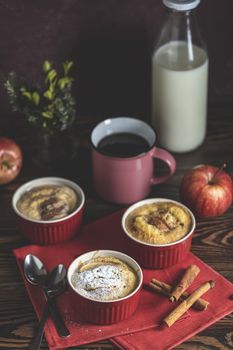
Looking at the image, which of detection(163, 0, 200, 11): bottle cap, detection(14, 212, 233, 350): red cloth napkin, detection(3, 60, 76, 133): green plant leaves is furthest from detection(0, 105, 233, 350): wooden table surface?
detection(163, 0, 200, 11): bottle cap

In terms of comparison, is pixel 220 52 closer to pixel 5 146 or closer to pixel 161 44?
pixel 161 44

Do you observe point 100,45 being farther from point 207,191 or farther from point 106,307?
point 106,307

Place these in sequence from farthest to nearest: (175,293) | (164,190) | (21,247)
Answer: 1. (164,190)
2. (21,247)
3. (175,293)

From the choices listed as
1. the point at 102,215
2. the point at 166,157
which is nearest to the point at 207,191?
the point at 166,157

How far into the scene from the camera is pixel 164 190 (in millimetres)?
1745

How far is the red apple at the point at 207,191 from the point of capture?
1.64 metres

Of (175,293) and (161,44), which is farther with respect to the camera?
(161,44)

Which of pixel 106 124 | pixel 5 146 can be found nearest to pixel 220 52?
pixel 106 124

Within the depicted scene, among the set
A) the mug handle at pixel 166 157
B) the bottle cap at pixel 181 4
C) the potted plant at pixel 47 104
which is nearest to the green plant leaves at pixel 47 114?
the potted plant at pixel 47 104

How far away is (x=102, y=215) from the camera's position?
1686 mm

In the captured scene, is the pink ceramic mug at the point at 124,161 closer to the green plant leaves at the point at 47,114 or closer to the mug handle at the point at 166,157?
the mug handle at the point at 166,157

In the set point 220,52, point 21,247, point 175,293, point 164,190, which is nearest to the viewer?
point 175,293

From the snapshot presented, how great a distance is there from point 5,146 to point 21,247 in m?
0.28

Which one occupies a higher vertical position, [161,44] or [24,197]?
[161,44]
